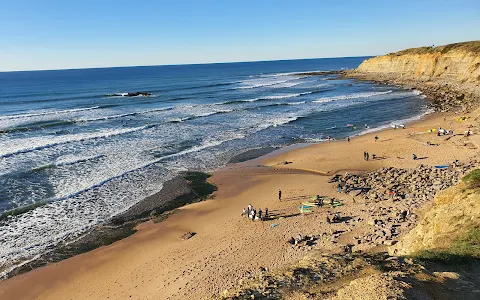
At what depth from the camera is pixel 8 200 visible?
74.8ft

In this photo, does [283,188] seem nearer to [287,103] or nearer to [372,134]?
[372,134]

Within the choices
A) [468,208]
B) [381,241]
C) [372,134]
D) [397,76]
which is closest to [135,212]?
[381,241]

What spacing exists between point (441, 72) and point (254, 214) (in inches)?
2500

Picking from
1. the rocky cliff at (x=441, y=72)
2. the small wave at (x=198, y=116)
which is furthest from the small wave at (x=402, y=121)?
the small wave at (x=198, y=116)

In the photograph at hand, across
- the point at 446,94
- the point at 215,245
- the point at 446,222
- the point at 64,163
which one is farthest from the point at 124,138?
the point at 446,94

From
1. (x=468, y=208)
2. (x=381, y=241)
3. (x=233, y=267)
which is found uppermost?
(x=468, y=208)

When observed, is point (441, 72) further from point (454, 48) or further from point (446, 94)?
point (446, 94)

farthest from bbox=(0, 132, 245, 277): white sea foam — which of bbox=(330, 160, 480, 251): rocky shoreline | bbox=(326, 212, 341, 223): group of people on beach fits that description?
bbox=(330, 160, 480, 251): rocky shoreline

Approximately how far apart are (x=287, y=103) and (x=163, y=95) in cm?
2895

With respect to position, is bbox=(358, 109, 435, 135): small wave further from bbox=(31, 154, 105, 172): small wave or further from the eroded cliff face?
bbox=(31, 154, 105, 172): small wave

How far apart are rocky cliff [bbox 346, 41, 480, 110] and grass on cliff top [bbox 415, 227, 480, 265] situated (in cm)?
4116

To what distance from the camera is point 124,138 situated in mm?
37688

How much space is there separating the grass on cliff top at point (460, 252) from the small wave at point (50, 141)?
115 ft

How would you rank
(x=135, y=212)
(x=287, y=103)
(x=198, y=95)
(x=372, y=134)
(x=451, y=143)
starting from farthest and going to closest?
(x=198, y=95) → (x=287, y=103) → (x=372, y=134) → (x=451, y=143) → (x=135, y=212)
